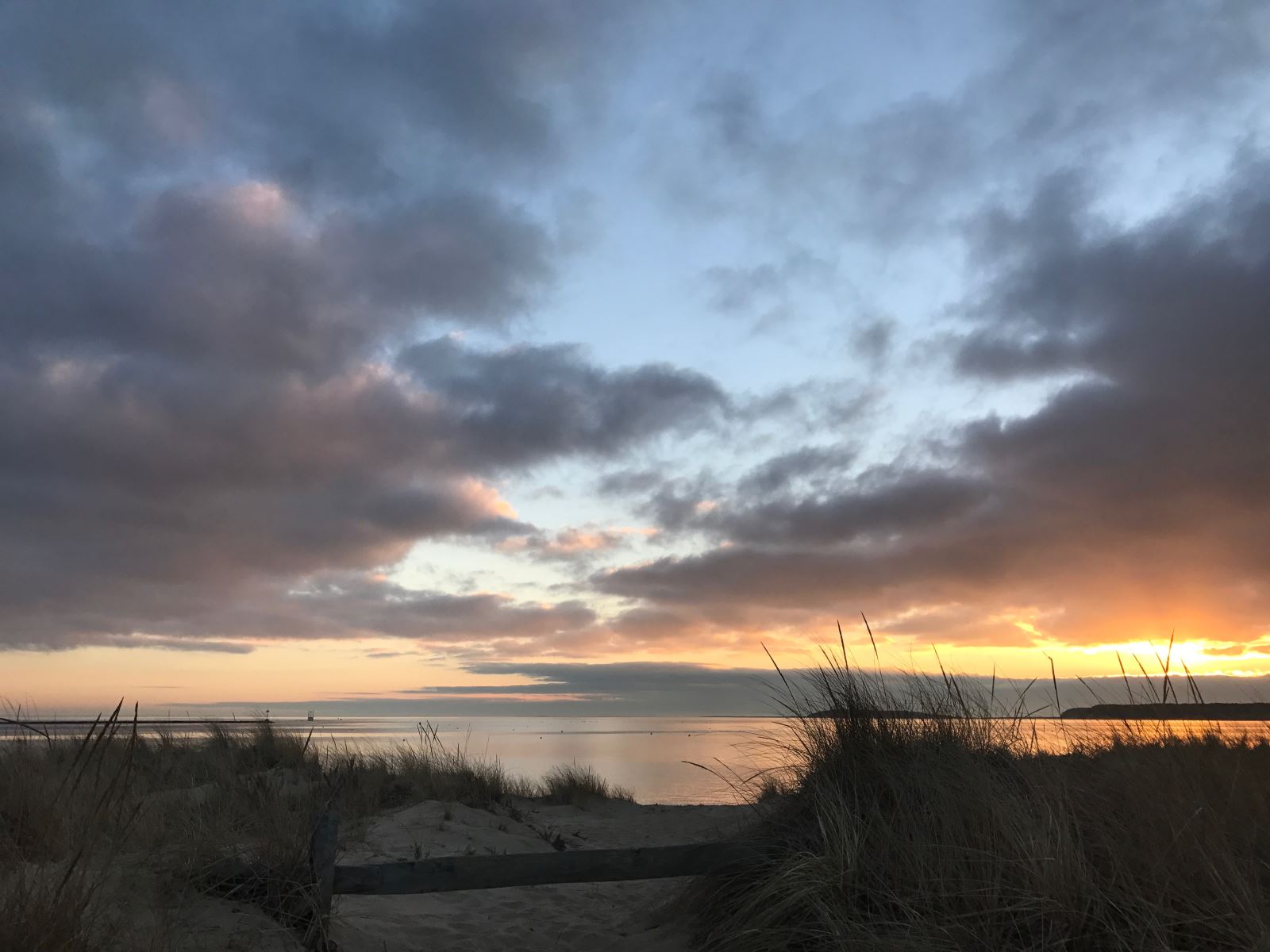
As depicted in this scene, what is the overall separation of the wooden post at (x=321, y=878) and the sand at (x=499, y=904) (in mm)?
539

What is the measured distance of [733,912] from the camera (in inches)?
230

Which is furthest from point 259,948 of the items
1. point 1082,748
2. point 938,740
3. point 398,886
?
point 1082,748

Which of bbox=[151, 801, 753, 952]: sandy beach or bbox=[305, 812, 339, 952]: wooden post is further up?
bbox=[305, 812, 339, 952]: wooden post

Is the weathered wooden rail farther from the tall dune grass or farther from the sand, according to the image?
the sand

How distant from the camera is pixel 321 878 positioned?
540 centimetres

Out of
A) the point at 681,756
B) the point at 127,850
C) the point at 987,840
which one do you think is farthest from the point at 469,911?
the point at 681,756

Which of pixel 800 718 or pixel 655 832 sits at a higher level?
pixel 800 718

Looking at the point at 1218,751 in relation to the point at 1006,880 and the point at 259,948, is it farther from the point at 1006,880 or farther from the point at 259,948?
the point at 259,948

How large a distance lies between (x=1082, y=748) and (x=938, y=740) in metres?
1.87

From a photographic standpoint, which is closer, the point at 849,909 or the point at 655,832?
the point at 849,909

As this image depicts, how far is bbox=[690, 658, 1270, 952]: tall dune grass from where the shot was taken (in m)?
4.18

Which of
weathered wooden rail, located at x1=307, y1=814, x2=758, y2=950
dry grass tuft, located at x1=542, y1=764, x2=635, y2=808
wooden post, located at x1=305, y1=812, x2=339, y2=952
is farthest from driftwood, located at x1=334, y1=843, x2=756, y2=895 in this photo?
dry grass tuft, located at x1=542, y1=764, x2=635, y2=808

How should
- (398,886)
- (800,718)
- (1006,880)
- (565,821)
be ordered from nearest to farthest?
(1006,880) → (398,886) → (800,718) → (565,821)

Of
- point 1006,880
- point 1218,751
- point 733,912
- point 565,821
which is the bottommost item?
point 565,821
